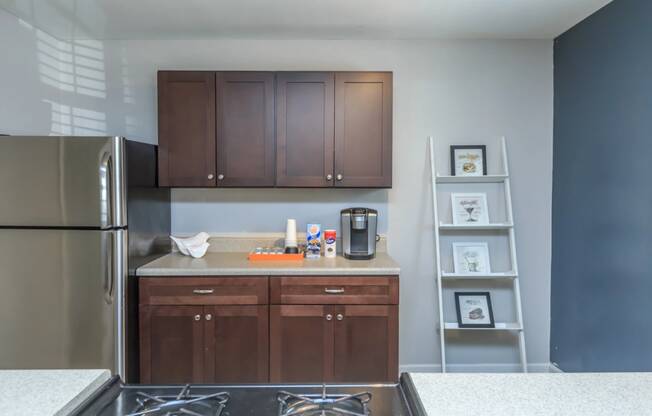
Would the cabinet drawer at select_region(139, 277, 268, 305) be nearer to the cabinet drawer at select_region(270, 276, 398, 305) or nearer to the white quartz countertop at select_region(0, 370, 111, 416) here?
the cabinet drawer at select_region(270, 276, 398, 305)

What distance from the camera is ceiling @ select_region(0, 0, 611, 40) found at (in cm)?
237

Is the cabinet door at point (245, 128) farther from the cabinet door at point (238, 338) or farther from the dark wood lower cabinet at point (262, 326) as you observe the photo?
the cabinet door at point (238, 338)

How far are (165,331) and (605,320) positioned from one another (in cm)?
251

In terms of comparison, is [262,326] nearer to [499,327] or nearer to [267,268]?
[267,268]

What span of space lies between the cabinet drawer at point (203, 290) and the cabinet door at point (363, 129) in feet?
2.74

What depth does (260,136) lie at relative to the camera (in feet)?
8.57

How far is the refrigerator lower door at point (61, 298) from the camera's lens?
217cm

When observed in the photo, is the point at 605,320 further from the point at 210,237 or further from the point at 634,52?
the point at 210,237

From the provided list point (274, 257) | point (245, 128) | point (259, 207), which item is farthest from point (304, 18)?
point (274, 257)

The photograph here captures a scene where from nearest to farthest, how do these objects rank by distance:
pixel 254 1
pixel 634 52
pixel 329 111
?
1. pixel 634 52
2. pixel 254 1
3. pixel 329 111

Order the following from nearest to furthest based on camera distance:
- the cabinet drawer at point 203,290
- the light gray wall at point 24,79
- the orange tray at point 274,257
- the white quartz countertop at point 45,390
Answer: the white quartz countertop at point 45,390 → the cabinet drawer at point 203,290 → the light gray wall at point 24,79 → the orange tray at point 274,257

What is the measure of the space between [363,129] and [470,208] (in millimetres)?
981

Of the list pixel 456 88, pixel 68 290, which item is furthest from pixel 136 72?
pixel 456 88

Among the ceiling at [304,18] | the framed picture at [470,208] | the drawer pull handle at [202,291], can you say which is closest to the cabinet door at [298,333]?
the drawer pull handle at [202,291]
